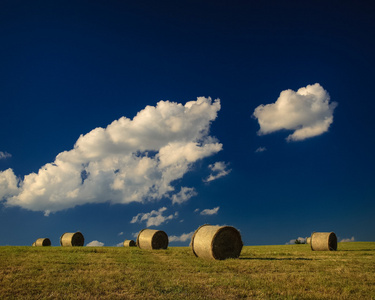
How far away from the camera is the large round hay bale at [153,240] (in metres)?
26.5

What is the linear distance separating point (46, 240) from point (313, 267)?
34528mm

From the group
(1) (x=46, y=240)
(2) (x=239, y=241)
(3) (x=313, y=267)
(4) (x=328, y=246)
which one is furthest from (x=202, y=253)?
(1) (x=46, y=240)

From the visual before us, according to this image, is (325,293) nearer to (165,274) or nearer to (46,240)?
(165,274)

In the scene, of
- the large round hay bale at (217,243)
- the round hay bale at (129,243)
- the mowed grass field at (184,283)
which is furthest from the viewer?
the round hay bale at (129,243)

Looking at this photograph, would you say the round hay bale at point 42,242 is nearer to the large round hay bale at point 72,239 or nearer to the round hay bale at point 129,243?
the large round hay bale at point 72,239

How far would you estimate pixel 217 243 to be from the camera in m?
16.9

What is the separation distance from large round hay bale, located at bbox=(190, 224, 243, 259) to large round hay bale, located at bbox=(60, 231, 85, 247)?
19305mm

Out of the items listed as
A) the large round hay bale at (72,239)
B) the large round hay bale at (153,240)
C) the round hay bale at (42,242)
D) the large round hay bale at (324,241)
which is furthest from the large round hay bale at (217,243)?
the round hay bale at (42,242)

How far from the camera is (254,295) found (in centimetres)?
814

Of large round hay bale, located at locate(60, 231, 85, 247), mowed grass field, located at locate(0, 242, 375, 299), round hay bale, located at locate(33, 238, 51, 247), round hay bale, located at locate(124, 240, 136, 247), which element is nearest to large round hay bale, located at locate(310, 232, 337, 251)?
mowed grass field, located at locate(0, 242, 375, 299)

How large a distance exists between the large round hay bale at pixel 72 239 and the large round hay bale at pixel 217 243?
19.3m

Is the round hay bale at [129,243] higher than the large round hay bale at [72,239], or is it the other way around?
the large round hay bale at [72,239]

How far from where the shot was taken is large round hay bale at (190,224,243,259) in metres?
16.7

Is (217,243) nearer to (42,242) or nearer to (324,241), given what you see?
(324,241)
